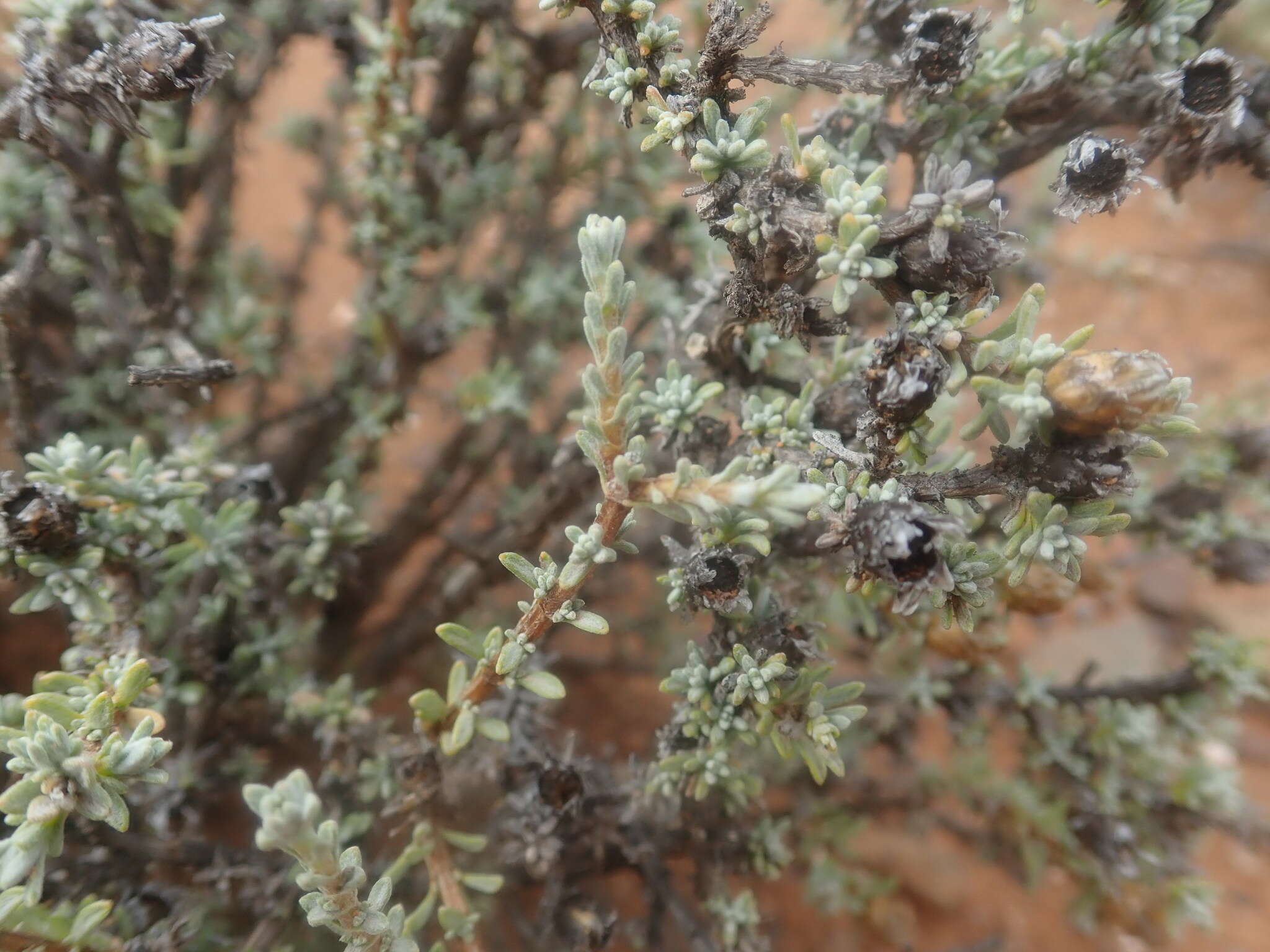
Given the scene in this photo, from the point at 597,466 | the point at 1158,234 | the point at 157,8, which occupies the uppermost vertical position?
the point at 1158,234

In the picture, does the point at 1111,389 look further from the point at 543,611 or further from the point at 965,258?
the point at 543,611

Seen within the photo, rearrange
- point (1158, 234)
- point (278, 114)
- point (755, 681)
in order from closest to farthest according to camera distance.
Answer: point (755, 681) → point (278, 114) → point (1158, 234)

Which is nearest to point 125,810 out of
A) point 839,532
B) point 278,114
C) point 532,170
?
point 839,532

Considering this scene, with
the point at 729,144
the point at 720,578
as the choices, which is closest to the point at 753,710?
the point at 720,578

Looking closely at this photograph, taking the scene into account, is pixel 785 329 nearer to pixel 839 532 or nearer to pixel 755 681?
pixel 839 532

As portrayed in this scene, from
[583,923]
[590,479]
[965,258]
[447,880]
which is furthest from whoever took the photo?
[590,479]

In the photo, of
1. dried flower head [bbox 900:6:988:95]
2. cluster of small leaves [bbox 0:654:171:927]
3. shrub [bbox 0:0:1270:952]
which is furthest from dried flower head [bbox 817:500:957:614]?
cluster of small leaves [bbox 0:654:171:927]
